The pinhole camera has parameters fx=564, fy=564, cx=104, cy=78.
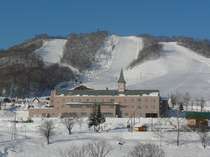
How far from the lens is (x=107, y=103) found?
81.2m

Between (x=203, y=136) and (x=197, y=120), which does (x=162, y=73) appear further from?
(x=203, y=136)

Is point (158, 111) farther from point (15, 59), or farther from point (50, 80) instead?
point (15, 59)

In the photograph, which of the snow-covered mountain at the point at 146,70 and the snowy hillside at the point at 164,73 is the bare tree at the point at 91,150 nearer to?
the snow-covered mountain at the point at 146,70

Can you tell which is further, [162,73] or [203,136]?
[162,73]

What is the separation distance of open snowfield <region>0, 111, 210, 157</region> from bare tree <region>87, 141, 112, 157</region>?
477 millimetres

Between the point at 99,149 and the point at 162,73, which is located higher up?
the point at 162,73

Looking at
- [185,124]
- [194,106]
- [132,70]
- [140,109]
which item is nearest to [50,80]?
[132,70]

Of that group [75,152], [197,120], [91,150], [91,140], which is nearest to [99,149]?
[91,150]

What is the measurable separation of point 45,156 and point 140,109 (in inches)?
1456

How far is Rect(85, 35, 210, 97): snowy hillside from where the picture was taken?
138 metres

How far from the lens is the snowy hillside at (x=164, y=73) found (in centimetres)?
13762

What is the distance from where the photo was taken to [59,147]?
47.9m

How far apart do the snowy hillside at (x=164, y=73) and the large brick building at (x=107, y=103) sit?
42.5m

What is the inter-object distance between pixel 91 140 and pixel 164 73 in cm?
11742
